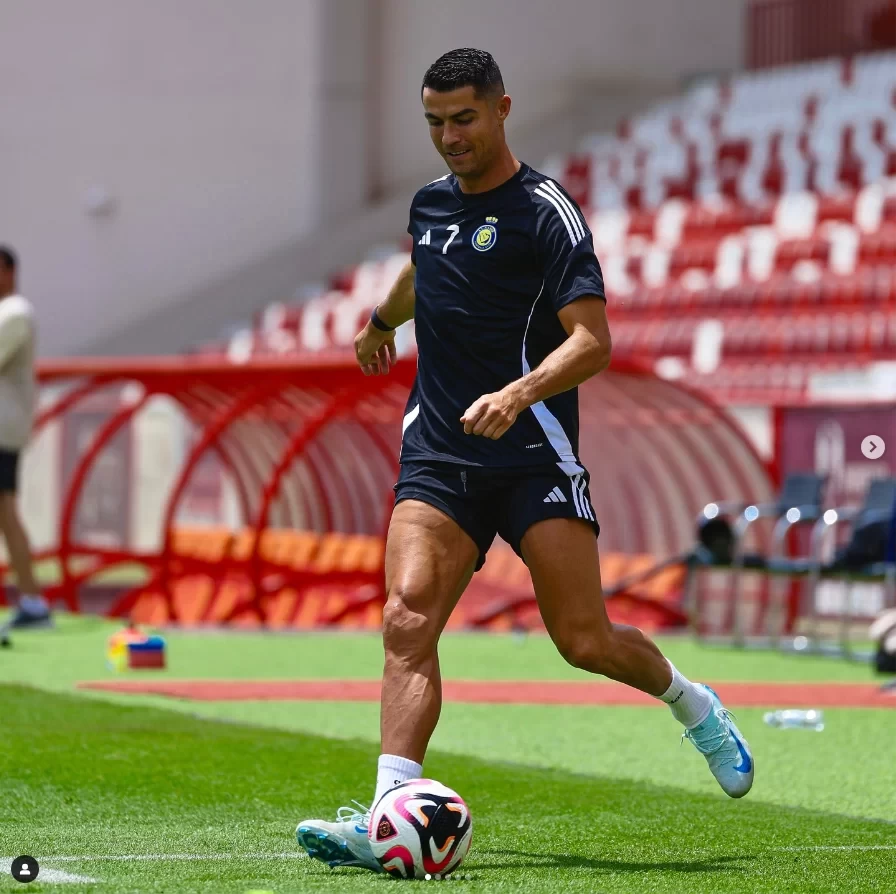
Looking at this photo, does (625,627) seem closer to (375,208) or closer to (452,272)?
(452,272)

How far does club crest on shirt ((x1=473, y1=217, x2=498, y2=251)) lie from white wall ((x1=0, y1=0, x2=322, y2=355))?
22.7 metres

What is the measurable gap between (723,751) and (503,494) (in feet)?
3.21

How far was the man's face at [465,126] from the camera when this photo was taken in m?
5.17

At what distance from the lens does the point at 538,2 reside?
102 ft

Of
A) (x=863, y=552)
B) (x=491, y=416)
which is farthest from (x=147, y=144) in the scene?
→ (x=491, y=416)

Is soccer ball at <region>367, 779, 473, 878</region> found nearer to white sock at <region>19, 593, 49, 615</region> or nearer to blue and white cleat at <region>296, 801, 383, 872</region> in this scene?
blue and white cleat at <region>296, 801, 383, 872</region>

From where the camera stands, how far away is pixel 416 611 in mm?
5113

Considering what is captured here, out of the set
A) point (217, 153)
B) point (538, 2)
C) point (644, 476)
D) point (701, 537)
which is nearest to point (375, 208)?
point (217, 153)

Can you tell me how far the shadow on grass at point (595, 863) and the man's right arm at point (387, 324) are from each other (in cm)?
145

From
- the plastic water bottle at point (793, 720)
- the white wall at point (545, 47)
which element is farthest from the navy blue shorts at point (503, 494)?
the white wall at point (545, 47)

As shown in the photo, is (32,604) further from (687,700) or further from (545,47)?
(545,47)

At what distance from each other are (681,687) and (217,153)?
2372cm

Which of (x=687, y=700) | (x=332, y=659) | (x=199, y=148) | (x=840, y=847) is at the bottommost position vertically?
(x=332, y=659)

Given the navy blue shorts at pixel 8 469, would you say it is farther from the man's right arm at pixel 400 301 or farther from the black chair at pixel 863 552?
the man's right arm at pixel 400 301
